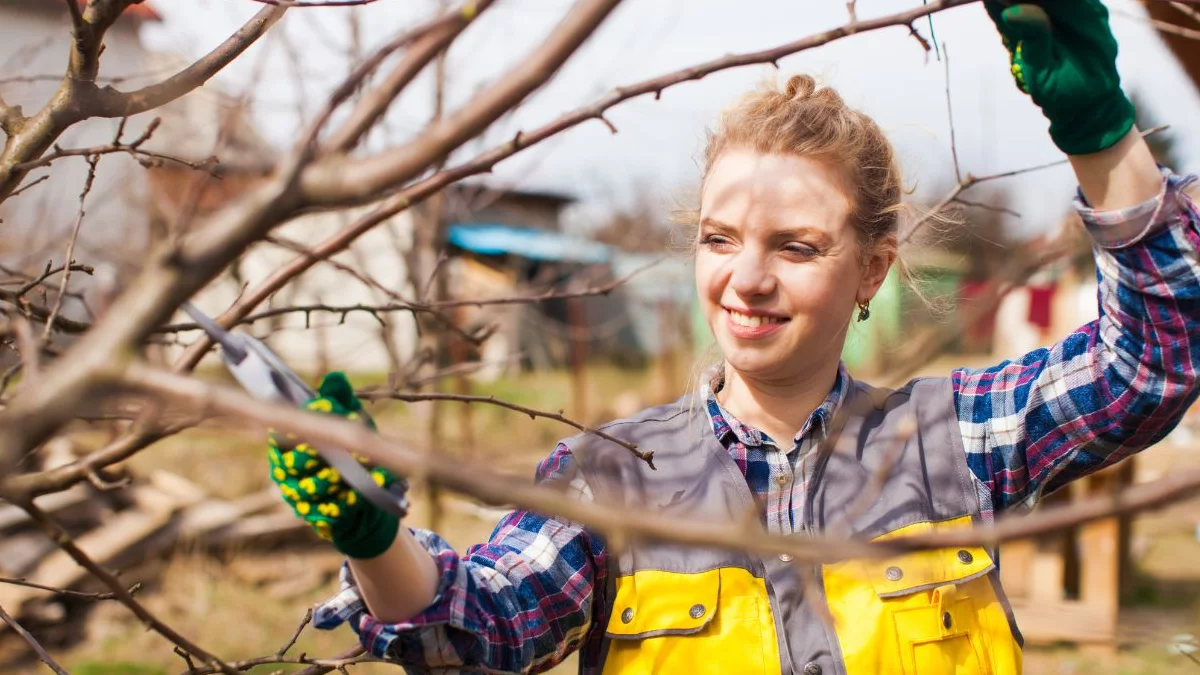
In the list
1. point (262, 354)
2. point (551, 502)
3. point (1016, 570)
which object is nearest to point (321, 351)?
point (1016, 570)

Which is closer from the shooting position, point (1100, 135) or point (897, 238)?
point (1100, 135)

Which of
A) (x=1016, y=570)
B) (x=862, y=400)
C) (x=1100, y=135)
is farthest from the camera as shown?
(x=1016, y=570)

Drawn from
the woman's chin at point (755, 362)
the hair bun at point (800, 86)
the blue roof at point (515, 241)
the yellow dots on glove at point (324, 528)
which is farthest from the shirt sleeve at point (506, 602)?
the blue roof at point (515, 241)

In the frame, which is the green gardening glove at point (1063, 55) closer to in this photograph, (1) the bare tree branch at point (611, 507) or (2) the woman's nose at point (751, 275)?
(2) the woman's nose at point (751, 275)

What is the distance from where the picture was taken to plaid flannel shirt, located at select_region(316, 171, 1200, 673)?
4.24 ft

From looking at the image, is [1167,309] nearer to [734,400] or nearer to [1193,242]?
[1193,242]

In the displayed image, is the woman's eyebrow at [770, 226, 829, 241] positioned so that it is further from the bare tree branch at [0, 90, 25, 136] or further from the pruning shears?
the bare tree branch at [0, 90, 25, 136]

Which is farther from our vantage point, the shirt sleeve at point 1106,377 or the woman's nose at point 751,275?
the woman's nose at point 751,275

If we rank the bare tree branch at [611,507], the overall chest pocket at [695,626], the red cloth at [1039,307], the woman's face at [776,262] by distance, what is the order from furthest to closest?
the red cloth at [1039,307] < the woman's face at [776,262] < the overall chest pocket at [695,626] < the bare tree branch at [611,507]

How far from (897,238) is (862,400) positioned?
34 centimetres

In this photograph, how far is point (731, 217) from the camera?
159 centimetres

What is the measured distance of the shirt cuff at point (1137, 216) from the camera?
1.34 m

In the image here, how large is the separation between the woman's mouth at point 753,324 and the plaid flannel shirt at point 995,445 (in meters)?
0.18

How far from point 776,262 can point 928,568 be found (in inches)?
20.7
